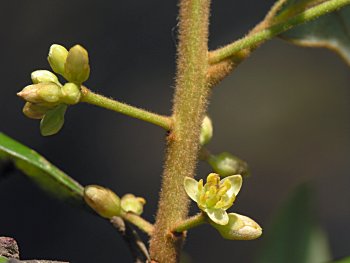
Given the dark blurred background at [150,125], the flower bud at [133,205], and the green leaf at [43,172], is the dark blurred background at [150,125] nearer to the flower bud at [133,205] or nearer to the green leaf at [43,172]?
the green leaf at [43,172]

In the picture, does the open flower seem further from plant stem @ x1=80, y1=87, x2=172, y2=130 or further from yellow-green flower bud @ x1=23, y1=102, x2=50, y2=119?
yellow-green flower bud @ x1=23, y1=102, x2=50, y2=119

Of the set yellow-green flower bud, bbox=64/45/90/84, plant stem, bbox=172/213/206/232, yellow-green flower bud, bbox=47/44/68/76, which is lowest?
plant stem, bbox=172/213/206/232

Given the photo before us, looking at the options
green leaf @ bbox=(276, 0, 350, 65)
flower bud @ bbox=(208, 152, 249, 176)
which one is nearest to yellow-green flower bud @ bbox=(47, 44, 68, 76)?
flower bud @ bbox=(208, 152, 249, 176)

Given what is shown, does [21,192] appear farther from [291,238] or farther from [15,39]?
[291,238]

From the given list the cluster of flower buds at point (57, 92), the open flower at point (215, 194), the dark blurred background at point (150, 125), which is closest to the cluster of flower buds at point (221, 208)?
the open flower at point (215, 194)

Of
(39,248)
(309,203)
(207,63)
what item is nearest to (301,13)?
(207,63)

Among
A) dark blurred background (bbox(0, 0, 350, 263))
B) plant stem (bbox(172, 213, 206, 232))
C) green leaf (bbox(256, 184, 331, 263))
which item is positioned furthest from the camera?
dark blurred background (bbox(0, 0, 350, 263))

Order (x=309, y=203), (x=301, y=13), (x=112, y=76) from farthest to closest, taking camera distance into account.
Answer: (x=112, y=76), (x=309, y=203), (x=301, y=13)
